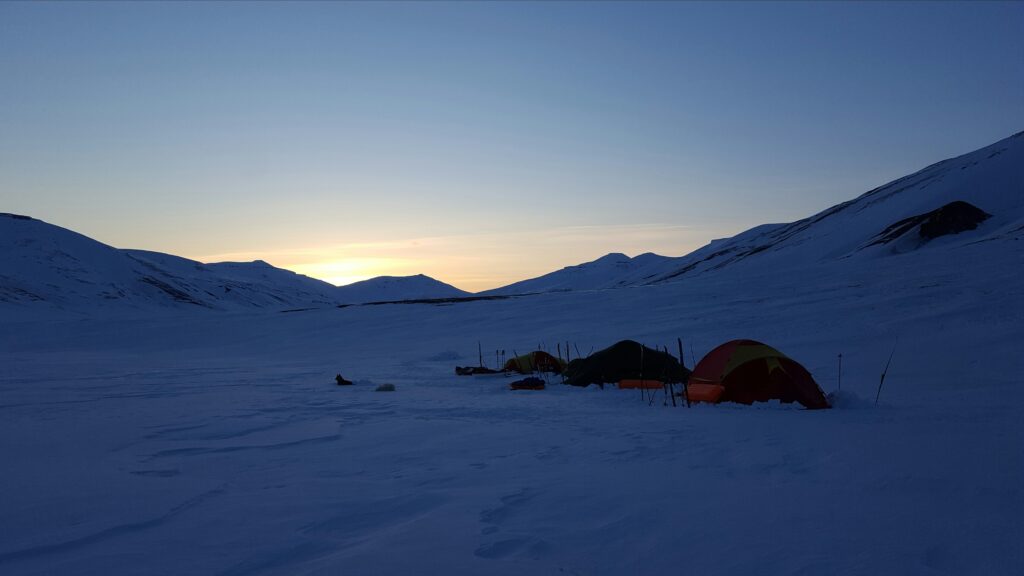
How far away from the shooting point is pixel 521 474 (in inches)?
291

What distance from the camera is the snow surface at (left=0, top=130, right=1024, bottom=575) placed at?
15.8ft

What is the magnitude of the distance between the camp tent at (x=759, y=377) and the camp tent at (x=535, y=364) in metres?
9.34

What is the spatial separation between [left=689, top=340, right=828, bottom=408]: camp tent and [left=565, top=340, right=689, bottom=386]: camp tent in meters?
3.68

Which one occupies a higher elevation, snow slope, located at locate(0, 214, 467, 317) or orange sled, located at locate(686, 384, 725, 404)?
snow slope, located at locate(0, 214, 467, 317)

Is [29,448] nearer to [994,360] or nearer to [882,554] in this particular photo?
[882,554]

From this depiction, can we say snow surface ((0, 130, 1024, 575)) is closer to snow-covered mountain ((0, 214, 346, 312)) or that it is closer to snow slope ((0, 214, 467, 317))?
snow slope ((0, 214, 467, 317))

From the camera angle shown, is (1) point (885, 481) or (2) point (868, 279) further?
(2) point (868, 279)

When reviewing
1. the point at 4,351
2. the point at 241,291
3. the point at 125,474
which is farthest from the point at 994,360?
the point at 241,291

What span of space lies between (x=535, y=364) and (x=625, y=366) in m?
5.48

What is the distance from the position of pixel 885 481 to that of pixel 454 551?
451 cm

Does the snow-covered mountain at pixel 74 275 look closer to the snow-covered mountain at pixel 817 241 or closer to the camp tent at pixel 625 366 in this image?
the snow-covered mountain at pixel 817 241

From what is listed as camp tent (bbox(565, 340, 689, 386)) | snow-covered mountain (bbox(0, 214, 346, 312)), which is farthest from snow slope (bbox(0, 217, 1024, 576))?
snow-covered mountain (bbox(0, 214, 346, 312))

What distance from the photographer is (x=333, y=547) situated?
5.04 m

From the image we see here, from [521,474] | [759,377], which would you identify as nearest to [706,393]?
[759,377]
